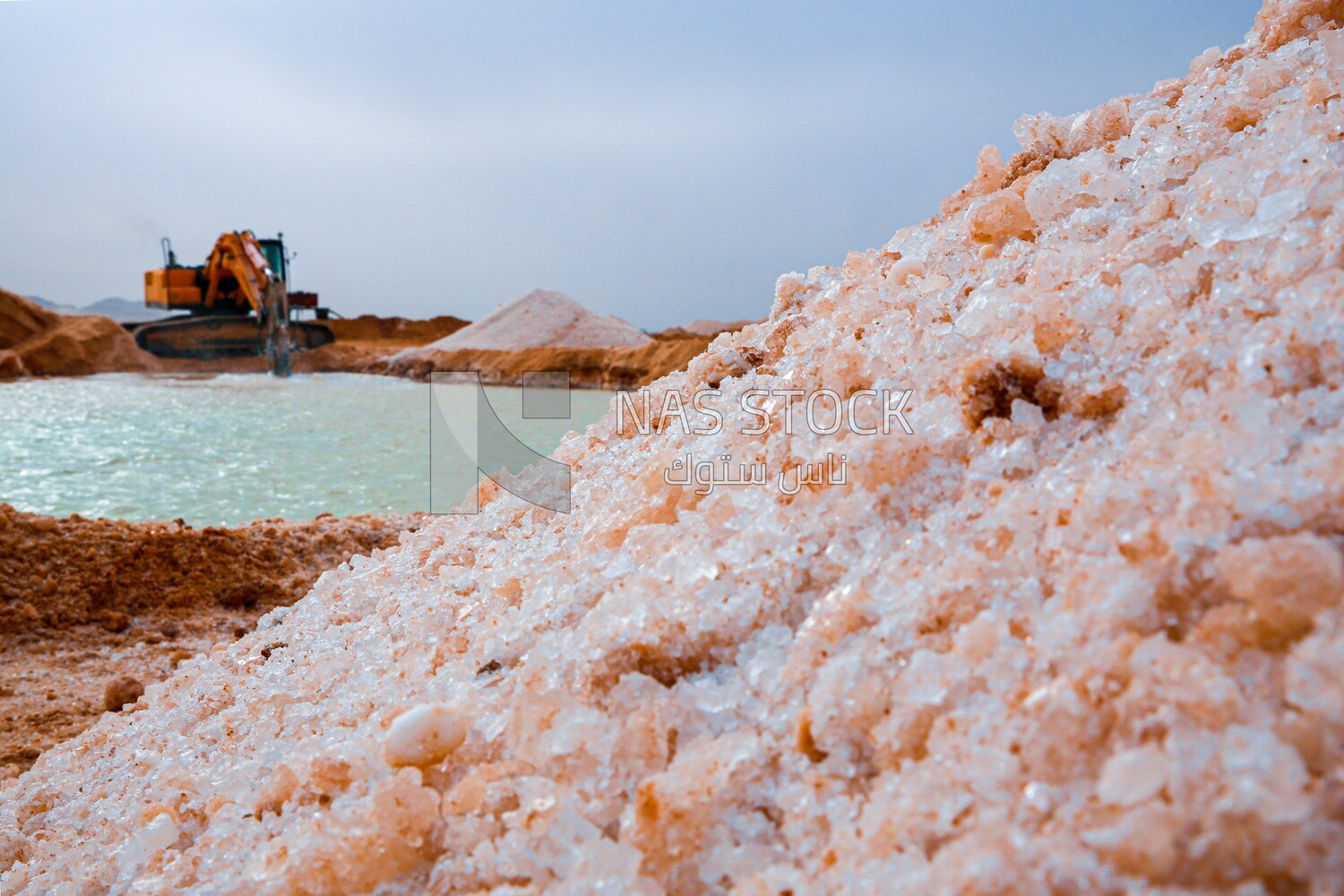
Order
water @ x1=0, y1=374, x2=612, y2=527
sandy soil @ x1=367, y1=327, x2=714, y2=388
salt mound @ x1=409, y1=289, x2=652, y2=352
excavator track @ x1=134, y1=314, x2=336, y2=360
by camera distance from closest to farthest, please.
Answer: water @ x1=0, y1=374, x2=612, y2=527
sandy soil @ x1=367, y1=327, x2=714, y2=388
excavator track @ x1=134, y1=314, x2=336, y2=360
salt mound @ x1=409, y1=289, x2=652, y2=352

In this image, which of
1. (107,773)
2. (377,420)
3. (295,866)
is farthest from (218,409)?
(295,866)

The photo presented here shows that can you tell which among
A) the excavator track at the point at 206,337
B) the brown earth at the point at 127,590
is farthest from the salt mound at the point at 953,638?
the excavator track at the point at 206,337

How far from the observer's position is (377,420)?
966cm

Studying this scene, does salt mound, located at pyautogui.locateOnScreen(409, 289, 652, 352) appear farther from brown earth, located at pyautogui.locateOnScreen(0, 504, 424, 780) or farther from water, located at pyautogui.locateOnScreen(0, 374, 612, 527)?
brown earth, located at pyautogui.locateOnScreen(0, 504, 424, 780)

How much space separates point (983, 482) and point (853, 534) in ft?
0.47

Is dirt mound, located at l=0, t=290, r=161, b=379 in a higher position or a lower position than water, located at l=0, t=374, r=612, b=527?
higher

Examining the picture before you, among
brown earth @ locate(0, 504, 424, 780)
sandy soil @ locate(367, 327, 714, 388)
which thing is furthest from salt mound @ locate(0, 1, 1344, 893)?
sandy soil @ locate(367, 327, 714, 388)

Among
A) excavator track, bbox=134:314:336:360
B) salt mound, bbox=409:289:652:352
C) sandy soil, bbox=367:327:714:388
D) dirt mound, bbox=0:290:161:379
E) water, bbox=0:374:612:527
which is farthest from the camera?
salt mound, bbox=409:289:652:352

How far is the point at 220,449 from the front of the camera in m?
7.52

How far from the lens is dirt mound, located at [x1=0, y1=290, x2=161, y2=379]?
15.0 metres

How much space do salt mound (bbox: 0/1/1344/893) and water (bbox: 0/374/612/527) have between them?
445cm

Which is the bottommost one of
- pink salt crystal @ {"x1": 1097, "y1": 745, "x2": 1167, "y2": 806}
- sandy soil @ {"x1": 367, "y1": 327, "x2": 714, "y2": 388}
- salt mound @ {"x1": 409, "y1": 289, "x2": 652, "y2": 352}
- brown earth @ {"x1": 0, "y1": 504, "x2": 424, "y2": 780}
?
brown earth @ {"x1": 0, "y1": 504, "x2": 424, "y2": 780}

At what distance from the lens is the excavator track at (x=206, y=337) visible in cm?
1536

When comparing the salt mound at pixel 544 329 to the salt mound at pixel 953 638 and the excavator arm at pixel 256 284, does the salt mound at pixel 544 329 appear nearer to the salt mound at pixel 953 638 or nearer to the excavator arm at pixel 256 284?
the excavator arm at pixel 256 284
